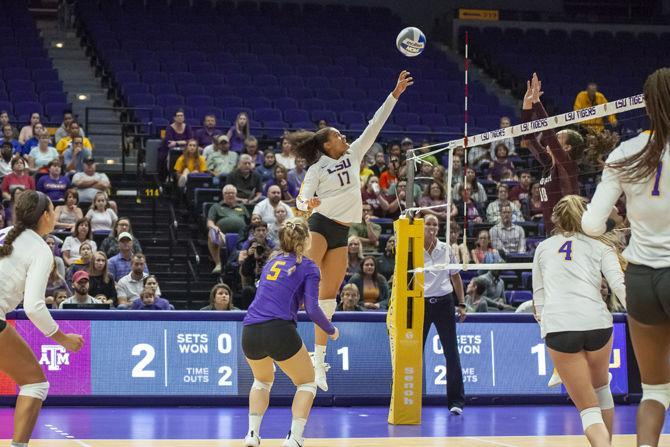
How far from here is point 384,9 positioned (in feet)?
88.5

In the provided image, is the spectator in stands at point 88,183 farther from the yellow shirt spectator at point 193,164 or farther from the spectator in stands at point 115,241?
the spectator in stands at point 115,241

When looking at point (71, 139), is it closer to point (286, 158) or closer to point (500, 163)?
point (286, 158)

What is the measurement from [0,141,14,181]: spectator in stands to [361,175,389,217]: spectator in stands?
17.4 feet

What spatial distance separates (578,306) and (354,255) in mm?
7641

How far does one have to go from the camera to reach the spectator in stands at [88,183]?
52.5 feet

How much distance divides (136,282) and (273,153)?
4465mm

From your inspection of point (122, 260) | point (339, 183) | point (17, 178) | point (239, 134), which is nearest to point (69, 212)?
point (17, 178)

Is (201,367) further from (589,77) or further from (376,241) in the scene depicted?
(589,77)

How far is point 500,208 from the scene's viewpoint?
15602 millimetres

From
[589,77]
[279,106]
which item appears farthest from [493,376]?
[589,77]

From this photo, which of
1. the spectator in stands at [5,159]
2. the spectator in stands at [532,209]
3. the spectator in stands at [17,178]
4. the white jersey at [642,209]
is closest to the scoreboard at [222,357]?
the spectator in stands at [532,209]

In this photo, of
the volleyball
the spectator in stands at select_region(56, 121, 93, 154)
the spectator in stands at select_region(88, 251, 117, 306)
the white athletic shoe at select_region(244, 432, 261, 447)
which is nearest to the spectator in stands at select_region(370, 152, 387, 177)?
the spectator in stands at select_region(56, 121, 93, 154)

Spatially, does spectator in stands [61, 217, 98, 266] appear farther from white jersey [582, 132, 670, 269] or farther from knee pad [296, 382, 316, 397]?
white jersey [582, 132, 670, 269]

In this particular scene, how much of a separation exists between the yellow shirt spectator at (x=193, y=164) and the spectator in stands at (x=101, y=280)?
4.09 m
